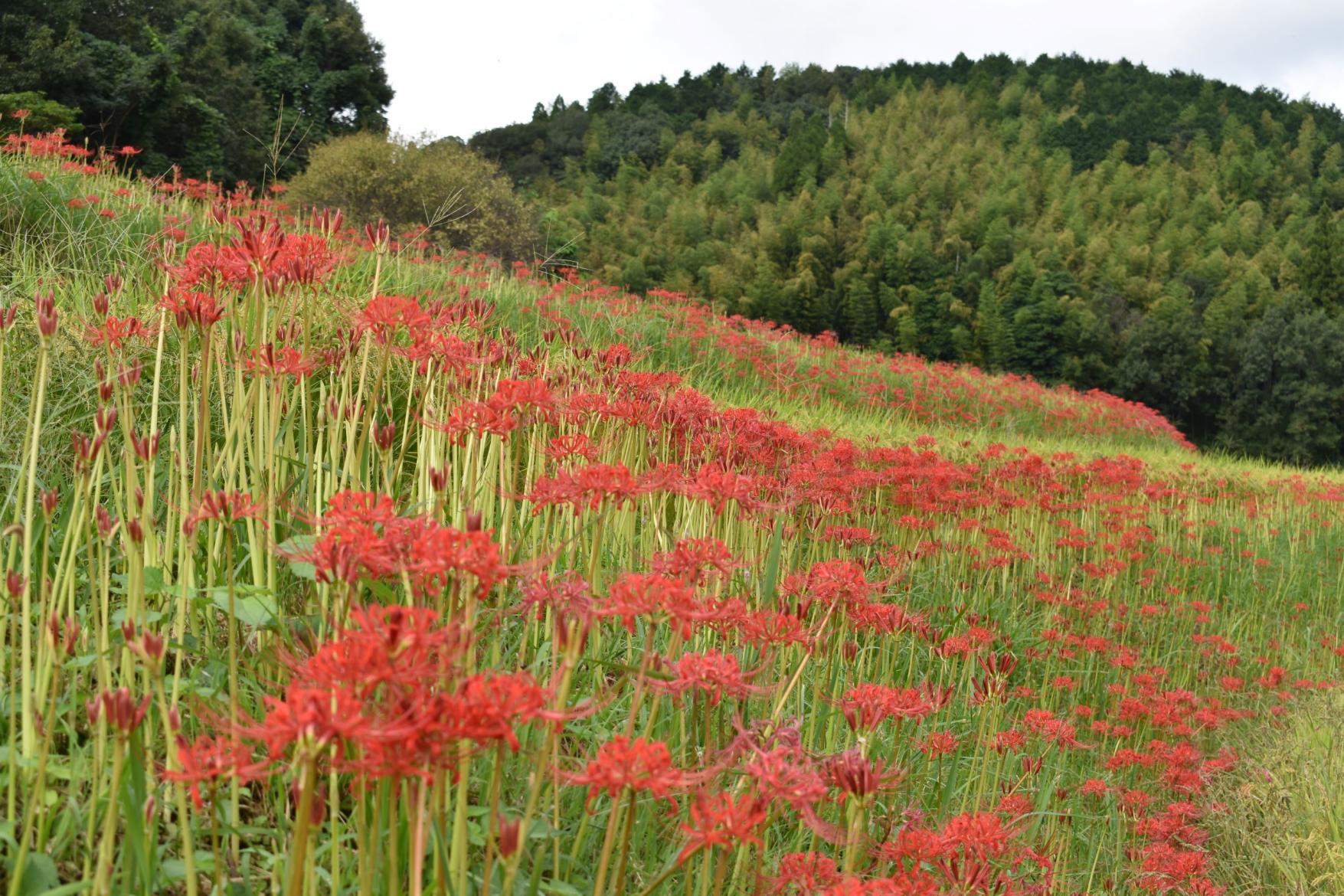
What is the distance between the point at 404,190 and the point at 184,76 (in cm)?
1215

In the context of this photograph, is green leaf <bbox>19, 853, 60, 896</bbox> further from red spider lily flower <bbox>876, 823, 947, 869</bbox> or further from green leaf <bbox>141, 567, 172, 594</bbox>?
red spider lily flower <bbox>876, 823, 947, 869</bbox>

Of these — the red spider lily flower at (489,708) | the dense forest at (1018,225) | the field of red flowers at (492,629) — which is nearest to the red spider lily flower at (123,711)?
the field of red flowers at (492,629)

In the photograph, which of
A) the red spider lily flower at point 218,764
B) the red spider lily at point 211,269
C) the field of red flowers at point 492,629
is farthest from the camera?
the red spider lily at point 211,269

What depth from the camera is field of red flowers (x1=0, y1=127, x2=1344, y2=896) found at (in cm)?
114

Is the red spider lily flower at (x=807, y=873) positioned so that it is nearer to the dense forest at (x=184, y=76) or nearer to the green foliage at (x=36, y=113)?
the dense forest at (x=184, y=76)

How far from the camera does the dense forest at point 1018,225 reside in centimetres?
3644

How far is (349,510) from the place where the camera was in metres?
1.19

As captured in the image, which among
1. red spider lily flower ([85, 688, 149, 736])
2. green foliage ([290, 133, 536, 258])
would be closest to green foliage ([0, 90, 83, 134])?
green foliage ([290, 133, 536, 258])

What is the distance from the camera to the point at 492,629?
2135mm

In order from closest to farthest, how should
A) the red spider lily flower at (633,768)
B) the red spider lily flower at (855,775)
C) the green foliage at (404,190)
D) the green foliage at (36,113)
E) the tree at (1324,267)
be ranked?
the red spider lily flower at (633,768), the red spider lily flower at (855,775), the green foliage at (36,113), the green foliage at (404,190), the tree at (1324,267)

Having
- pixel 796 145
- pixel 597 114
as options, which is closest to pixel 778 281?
pixel 796 145

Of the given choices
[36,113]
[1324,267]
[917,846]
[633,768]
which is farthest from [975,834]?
[1324,267]

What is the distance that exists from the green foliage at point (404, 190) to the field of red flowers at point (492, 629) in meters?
9.99

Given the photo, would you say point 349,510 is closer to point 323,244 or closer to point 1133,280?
point 323,244
